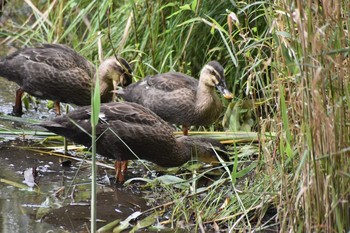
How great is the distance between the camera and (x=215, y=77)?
331 inches

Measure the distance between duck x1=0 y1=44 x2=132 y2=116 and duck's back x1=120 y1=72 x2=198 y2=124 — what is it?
1.19ft

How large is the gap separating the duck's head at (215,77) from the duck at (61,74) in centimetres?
87

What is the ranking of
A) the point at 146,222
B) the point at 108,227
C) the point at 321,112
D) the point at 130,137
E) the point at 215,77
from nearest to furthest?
the point at 321,112
the point at 108,227
the point at 146,222
the point at 130,137
the point at 215,77

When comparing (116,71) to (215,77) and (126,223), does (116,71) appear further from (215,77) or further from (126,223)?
(126,223)

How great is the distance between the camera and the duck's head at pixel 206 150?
779 cm

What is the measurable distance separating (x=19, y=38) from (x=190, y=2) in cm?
311

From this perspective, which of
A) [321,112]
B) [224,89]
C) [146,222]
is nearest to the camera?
[321,112]

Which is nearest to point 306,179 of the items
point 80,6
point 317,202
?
point 317,202

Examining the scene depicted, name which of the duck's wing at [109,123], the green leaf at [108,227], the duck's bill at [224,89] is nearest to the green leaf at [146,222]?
the green leaf at [108,227]

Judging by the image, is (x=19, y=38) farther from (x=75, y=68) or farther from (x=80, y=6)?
(x=75, y=68)

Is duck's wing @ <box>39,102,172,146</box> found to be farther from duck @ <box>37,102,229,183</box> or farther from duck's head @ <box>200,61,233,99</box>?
duck's head @ <box>200,61,233,99</box>

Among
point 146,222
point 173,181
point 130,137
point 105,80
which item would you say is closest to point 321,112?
point 146,222

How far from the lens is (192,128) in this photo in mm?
9367

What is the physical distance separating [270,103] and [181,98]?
183 centimetres
